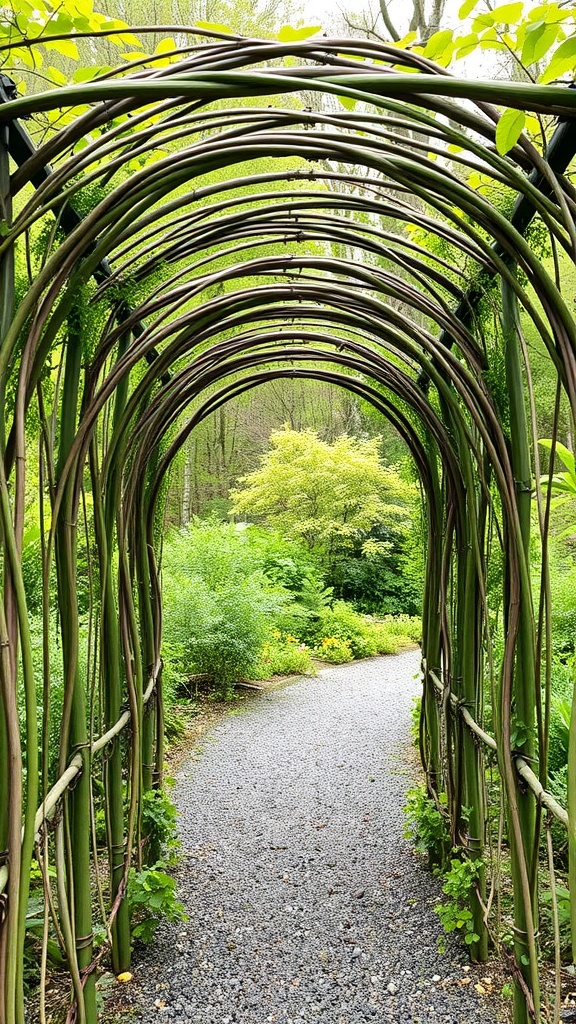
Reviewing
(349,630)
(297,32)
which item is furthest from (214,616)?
(297,32)

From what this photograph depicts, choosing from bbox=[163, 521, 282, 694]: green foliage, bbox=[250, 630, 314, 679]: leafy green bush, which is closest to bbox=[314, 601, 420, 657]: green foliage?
bbox=[250, 630, 314, 679]: leafy green bush

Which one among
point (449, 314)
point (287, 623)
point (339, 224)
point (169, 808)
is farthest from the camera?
point (287, 623)

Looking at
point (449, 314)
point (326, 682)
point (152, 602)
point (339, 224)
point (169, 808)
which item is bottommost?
point (326, 682)

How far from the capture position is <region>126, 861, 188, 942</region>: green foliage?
2252 mm

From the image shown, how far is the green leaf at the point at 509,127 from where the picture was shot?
0.96m

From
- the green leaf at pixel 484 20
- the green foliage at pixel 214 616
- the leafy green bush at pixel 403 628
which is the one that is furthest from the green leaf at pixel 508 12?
the leafy green bush at pixel 403 628

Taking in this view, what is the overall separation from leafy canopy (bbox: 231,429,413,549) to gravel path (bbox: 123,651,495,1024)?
5.05m

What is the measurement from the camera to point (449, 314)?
6.57 ft

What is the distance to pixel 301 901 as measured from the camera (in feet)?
9.35

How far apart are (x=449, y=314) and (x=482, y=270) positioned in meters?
0.17

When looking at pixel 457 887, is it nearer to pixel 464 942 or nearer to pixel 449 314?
pixel 464 942

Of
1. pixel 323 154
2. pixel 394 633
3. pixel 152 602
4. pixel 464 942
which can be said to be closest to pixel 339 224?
pixel 323 154

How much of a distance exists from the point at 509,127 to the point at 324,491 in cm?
913

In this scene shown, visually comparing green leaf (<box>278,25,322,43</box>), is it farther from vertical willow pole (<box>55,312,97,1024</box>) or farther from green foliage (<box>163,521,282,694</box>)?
green foliage (<box>163,521,282,694</box>)
